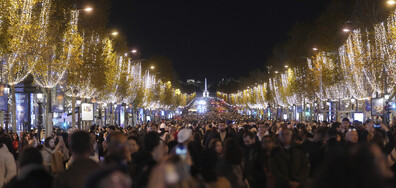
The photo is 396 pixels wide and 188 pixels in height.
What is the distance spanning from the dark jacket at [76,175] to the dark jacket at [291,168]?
4121 millimetres

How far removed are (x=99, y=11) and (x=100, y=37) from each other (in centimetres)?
225

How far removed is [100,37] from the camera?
45.1m

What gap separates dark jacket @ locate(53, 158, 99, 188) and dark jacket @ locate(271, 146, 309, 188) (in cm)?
412

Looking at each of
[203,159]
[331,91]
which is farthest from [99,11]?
[203,159]

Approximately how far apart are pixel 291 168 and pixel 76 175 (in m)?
4.58

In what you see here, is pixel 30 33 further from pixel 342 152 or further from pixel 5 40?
pixel 342 152

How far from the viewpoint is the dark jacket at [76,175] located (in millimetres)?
6453

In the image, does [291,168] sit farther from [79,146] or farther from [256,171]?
[79,146]

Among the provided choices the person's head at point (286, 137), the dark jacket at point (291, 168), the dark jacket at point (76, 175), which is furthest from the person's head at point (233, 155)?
the dark jacket at point (76, 175)

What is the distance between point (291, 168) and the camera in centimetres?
1016

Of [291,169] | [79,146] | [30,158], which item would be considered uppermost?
[79,146]

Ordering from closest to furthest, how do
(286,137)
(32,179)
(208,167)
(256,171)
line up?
(32,179)
(208,167)
(286,137)
(256,171)

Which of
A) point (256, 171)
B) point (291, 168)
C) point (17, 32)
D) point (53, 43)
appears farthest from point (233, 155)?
point (53, 43)

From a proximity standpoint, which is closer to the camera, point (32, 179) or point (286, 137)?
point (32, 179)
